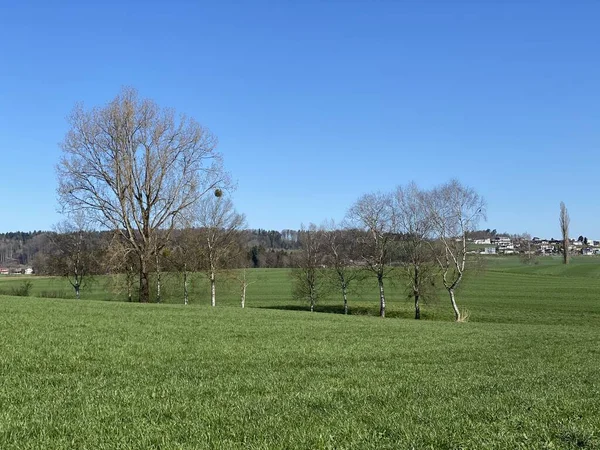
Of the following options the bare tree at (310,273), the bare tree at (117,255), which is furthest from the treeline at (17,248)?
the bare tree at (117,255)

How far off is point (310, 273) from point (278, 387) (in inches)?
2338

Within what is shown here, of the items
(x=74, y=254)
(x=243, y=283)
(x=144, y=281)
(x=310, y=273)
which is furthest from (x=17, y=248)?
(x=144, y=281)

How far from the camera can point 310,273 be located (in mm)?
68750

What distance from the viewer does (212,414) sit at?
7.21 meters

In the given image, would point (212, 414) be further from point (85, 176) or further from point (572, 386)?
point (85, 176)

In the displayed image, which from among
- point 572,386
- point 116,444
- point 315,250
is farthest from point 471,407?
point 315,250

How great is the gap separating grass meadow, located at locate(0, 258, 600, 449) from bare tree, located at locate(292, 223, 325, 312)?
46091 mm

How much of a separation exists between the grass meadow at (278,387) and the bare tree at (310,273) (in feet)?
151

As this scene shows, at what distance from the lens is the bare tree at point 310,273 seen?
224ft

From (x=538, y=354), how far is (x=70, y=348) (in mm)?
14225

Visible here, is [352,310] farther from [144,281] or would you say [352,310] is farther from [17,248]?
[17,248]

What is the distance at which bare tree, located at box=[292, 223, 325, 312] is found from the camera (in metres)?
68.4

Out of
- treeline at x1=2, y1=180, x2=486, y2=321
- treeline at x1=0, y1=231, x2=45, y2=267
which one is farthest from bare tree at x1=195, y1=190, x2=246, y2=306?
treeline at x1=0, y1=231, x2=45, y2=267

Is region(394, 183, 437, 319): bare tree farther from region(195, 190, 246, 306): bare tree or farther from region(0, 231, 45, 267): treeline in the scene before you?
region(0, 231, 45, 267): treeline
